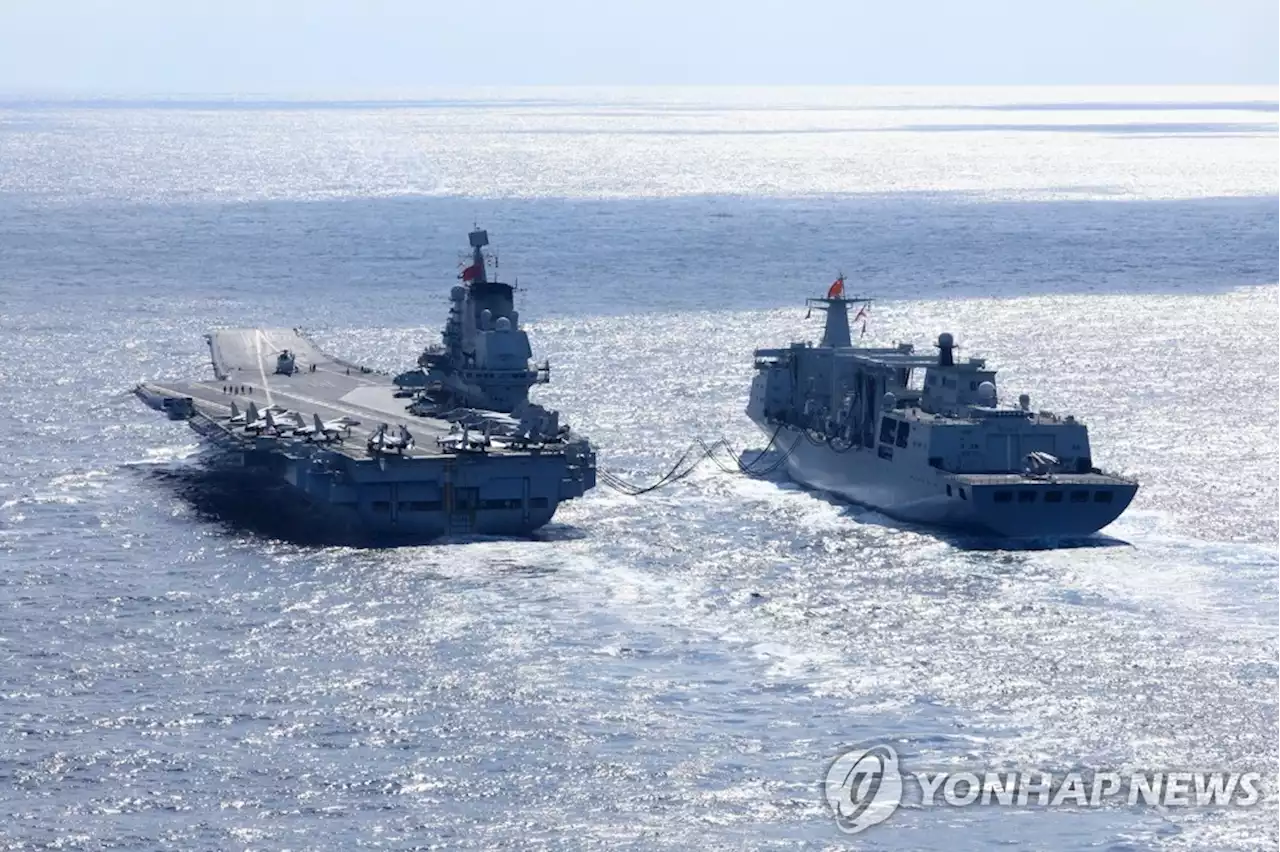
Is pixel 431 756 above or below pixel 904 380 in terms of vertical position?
below

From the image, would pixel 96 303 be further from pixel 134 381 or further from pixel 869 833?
pixel 869 833

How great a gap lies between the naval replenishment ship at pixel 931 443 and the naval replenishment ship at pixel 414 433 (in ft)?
25.9

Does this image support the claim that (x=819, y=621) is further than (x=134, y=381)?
No

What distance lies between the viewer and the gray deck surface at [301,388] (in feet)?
208

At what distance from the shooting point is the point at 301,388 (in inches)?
2876

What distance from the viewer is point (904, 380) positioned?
6494 cm

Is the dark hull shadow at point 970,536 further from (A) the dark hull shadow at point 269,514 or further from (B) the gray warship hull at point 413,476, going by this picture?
(A) the dark hull shadow at point 269,514

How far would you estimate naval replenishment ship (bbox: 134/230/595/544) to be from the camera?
2165 inches

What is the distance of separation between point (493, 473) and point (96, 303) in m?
57.3

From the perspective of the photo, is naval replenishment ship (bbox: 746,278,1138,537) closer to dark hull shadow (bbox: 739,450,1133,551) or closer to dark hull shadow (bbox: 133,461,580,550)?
dark hull shadow (bbox: 739,450,1133,551)

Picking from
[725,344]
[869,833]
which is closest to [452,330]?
[725,344]

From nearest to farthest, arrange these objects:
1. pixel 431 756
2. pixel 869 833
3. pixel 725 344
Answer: pixel 869 833, pixel 431 756, pixel 725 344

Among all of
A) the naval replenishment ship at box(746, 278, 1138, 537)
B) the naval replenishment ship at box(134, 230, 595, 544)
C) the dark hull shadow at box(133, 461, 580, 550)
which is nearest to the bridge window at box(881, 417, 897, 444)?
the naval replenishment ship at box(746, 278, 1138, 537)

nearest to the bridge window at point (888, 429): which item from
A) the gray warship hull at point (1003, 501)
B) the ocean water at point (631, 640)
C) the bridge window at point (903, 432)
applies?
the bridge window at point (903, 432)
